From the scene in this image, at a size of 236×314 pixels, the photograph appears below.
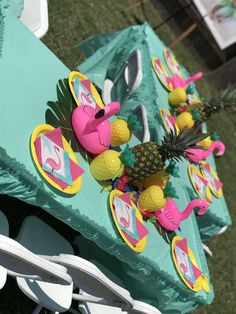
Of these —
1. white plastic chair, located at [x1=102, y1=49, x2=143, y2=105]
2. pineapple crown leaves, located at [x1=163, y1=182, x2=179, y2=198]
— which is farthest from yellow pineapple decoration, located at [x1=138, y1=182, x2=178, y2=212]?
white plastic chair, located at [x1=102, y1=49, x2=143, y2=105]

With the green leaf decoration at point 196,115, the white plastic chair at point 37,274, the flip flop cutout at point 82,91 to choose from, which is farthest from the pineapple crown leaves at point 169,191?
the green leaf decoration at point 196,115

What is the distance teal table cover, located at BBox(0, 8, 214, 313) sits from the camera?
1559 mm

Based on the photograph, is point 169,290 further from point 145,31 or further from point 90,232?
point 145,31

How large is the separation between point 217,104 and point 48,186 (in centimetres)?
152

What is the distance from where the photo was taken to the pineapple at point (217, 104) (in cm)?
277

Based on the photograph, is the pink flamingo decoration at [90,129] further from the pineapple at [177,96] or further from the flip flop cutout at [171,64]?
the flip flop cutout at [171,64]

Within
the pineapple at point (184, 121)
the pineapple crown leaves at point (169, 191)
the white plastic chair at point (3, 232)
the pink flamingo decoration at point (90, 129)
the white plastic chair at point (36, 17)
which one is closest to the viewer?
the white plastic chair at point (3, 232)

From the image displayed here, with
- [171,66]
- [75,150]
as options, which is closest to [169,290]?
[75,150]

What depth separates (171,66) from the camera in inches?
130

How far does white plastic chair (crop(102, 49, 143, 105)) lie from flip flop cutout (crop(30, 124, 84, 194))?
3.38 ft

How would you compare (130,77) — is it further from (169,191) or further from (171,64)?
(169,191)

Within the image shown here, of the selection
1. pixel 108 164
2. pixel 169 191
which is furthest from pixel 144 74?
pixel 108 164

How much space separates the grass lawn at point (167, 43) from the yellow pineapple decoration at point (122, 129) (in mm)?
1647

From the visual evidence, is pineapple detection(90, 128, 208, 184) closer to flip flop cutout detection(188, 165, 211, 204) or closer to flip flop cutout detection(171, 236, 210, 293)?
flip flop cutout detection(171, 236, 210, 293)
